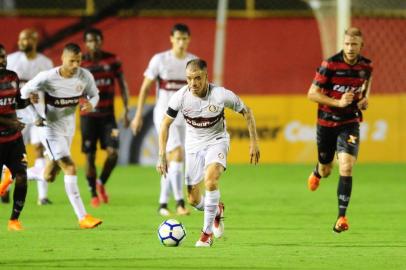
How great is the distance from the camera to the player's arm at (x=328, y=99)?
11.5 m

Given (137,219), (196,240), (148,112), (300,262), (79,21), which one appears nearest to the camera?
(300,262)

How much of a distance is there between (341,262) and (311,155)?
40.1ft

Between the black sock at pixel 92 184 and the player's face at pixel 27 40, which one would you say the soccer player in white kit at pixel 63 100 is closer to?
the black sock at pixel 92 184

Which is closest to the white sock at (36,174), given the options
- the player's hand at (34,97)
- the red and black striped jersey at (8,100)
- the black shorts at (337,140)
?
the player's hand at (34,97)

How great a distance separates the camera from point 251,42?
24984mm

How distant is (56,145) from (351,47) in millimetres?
3437

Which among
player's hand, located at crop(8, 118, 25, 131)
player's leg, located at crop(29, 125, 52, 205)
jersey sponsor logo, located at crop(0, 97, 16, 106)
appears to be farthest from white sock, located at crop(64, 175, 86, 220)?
player's leg, located at crop(29, 125, 52, 205)

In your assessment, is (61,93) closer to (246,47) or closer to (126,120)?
(126,120)

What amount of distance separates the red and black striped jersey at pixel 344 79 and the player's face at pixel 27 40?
4554 mm

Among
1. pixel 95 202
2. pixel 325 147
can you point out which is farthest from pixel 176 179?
pixel 325 147

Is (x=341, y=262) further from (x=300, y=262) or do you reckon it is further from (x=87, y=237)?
(x=87, y=237)

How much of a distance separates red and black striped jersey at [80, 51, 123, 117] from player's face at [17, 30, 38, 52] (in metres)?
0.72

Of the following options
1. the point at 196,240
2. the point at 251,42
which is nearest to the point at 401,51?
the point at 251,42

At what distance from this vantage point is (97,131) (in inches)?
590
